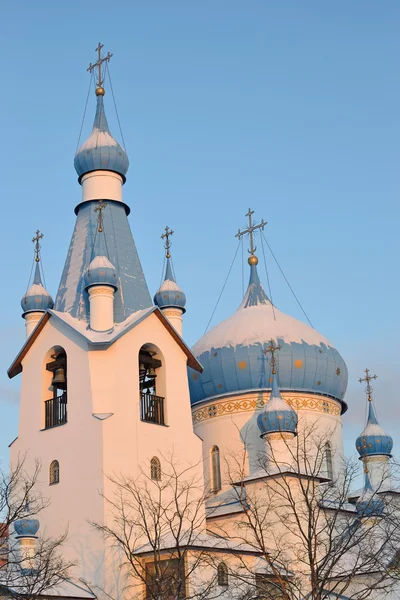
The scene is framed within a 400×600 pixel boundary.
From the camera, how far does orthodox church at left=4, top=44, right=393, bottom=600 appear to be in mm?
20328

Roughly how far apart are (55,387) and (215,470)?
6.19m

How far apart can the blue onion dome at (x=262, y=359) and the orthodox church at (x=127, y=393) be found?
1.6 inches

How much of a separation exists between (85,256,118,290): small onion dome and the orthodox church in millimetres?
28

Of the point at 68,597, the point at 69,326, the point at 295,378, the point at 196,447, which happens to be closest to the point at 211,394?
the point at 295,378

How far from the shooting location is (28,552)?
18.9 metres

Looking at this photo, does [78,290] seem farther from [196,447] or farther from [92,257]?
[196,447]

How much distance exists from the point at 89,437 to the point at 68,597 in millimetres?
3436

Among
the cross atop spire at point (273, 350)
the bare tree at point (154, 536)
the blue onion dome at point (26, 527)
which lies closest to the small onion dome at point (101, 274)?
the bare tree at point (154, 536)

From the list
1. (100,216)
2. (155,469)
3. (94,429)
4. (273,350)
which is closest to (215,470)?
(273,350)

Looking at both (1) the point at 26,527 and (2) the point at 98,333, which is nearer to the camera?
(1) the point at 26,527

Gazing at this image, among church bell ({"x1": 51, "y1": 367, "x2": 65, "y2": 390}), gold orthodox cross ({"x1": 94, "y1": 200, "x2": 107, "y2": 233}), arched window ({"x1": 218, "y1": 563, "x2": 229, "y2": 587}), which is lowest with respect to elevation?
arched window ({"x1": 218, "y1": 563, "x2": 229, "y2": 587})

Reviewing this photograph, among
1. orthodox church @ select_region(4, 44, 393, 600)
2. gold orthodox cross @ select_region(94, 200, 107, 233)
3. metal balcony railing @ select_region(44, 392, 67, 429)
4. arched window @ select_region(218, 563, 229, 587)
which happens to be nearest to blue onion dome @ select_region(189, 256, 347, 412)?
orthodox church @ select_region(4, 44, 393, 600)

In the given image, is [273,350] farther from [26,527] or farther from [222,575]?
[26,527]

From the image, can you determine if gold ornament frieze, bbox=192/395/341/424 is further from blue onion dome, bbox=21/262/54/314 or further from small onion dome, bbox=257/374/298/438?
blue onion dome, bbox=21/262/54/314
